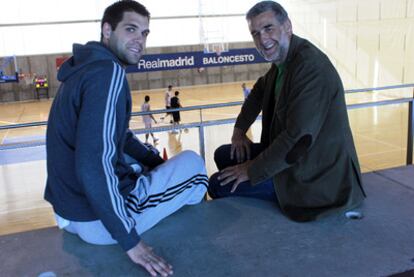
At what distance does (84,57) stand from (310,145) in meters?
1.06

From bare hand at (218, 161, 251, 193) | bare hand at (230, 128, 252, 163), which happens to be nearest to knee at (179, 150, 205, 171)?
bare hand at (218, 161, 251, 193)

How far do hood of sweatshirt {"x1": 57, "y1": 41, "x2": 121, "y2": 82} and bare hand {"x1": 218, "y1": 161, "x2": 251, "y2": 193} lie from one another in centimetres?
87

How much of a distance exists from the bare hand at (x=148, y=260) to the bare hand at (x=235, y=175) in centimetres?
69

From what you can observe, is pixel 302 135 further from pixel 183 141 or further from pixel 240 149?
pixel 183 141

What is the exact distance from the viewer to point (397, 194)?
7.98ft

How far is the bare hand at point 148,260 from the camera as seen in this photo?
166 centimetres

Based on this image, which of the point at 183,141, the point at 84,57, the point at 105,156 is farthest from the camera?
the point at 183,141

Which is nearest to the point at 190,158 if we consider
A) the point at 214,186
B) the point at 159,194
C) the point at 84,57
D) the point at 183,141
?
the point at 159,194

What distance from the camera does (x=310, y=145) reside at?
199 centimetres

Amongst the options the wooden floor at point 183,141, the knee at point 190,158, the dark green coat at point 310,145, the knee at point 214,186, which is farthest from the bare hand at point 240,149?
the wooden floor at point 183,141

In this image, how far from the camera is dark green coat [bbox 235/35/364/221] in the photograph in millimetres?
1949

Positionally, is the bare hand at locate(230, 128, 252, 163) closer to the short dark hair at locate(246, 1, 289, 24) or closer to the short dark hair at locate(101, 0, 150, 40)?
the short dark hair at locate(246, 1, 289, 24)

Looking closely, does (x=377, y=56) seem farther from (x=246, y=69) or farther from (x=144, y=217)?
(x=144, y=217)

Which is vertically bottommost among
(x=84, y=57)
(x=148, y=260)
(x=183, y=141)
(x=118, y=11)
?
(x=183, y=141)
